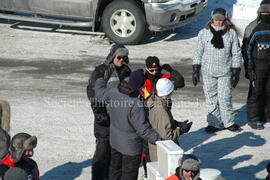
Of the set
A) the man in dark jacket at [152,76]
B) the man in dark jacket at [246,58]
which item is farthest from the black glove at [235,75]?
the man in dark jacket at [152,76]

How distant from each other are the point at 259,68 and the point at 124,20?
4857 millimetres

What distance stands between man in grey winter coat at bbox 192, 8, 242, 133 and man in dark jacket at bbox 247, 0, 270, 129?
0.41m

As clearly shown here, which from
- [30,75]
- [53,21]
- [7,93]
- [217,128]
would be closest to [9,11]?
[53,21]

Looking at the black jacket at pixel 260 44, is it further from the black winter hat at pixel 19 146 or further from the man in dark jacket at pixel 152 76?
the black winter hat at pixel 19 146

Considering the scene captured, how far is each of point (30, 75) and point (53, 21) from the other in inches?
103

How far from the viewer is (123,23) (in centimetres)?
1372

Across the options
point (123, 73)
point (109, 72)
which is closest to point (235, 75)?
point (123, 73)

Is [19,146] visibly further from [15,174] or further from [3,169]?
[15,174]

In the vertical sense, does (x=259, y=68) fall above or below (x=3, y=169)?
above

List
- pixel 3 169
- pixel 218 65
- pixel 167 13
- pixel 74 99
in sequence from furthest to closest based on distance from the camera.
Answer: pixel 167 13, pixel 74 99, pixel 218 65, pixel 3 169

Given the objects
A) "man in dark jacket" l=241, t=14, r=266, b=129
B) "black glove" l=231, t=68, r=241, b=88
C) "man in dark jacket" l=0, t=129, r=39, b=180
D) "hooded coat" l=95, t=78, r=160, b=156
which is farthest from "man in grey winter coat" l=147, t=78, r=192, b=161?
"man in dark jacket" l=241, t=14, r=266, b=129

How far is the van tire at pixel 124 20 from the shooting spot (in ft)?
44.4

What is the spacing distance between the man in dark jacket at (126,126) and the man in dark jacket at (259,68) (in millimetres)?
2685

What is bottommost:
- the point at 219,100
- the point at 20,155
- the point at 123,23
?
the point at 219,100
